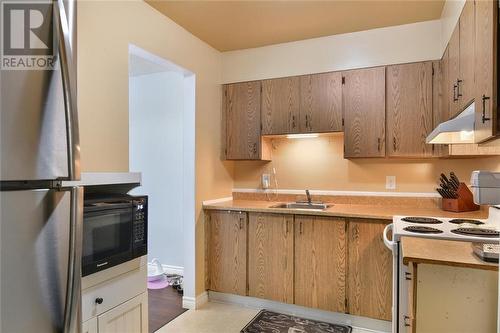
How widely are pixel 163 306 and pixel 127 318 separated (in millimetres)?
1632

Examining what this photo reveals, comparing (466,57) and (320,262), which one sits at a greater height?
(466,57)

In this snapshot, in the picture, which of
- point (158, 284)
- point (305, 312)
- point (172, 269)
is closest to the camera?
point (305, 312)

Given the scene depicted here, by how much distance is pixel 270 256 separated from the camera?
287 cm

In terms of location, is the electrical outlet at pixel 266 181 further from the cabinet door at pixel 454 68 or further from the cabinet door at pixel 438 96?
the cabinet door at pixel 454 68

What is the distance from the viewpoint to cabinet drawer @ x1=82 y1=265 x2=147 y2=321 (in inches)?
50.6

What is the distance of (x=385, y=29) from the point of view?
9.42 ft

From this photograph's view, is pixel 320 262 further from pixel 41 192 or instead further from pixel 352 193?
pixel 41 192

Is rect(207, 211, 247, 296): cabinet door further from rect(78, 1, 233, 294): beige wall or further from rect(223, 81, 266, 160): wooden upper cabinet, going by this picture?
rect(78, 1, 233, 294): beige wall

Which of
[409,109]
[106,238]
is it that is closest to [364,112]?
[409,109]

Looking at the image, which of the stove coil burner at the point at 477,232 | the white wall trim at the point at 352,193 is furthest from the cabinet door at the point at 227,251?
the stove coil burner at the point at 477,232

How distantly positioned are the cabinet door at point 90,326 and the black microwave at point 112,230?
0.62 feet

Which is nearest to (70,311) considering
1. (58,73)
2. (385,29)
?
(58,73)

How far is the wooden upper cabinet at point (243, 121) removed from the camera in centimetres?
331

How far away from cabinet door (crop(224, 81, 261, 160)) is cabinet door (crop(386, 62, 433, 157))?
1.24m
